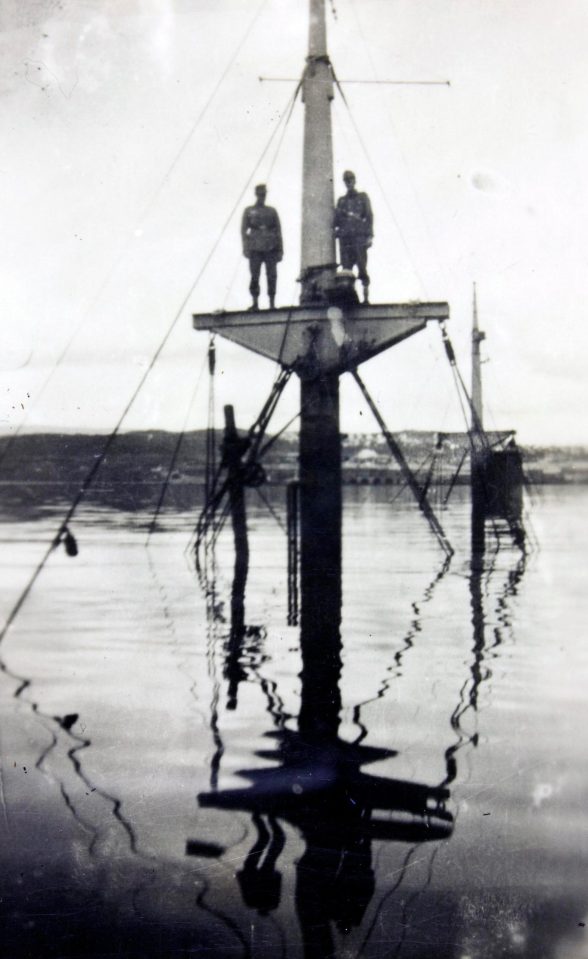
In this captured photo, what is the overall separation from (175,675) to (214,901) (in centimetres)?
452

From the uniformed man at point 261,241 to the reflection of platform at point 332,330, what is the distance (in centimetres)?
43

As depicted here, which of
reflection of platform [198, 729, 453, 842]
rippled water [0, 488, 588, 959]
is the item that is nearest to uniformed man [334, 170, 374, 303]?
rippled water [0, 488, 588, 959]

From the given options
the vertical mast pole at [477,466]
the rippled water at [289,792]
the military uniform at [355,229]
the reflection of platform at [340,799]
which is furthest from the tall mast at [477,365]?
the reflection of platform at [340,799]

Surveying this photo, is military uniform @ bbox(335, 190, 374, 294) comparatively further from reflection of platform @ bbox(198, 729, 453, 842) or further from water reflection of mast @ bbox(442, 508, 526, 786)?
reflection of platform @ bbox(198, 729, 453, 842)

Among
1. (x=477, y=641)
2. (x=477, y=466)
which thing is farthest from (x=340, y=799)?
(x=477, y=466)

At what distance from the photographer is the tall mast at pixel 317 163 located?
40.0 ft

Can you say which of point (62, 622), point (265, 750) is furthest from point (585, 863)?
point (62, 622)

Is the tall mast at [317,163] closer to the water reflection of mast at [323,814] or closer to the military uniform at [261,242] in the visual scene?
the military uniform at [261,242]

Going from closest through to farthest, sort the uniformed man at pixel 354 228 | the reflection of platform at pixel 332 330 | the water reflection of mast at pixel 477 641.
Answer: the water reflection of mast at pixel 477 641 → the reflection of platform at pixel 332 330 → the uniformed man at pixel 354 228

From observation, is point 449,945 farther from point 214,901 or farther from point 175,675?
point 175,675

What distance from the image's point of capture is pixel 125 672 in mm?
8633

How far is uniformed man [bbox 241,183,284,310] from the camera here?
12367 millimetres

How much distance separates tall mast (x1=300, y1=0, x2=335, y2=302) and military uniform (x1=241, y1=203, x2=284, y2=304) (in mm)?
428

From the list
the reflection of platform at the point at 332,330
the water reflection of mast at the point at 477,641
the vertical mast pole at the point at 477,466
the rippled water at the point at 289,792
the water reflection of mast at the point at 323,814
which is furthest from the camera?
the vertical mast pole at the point at 477,466
